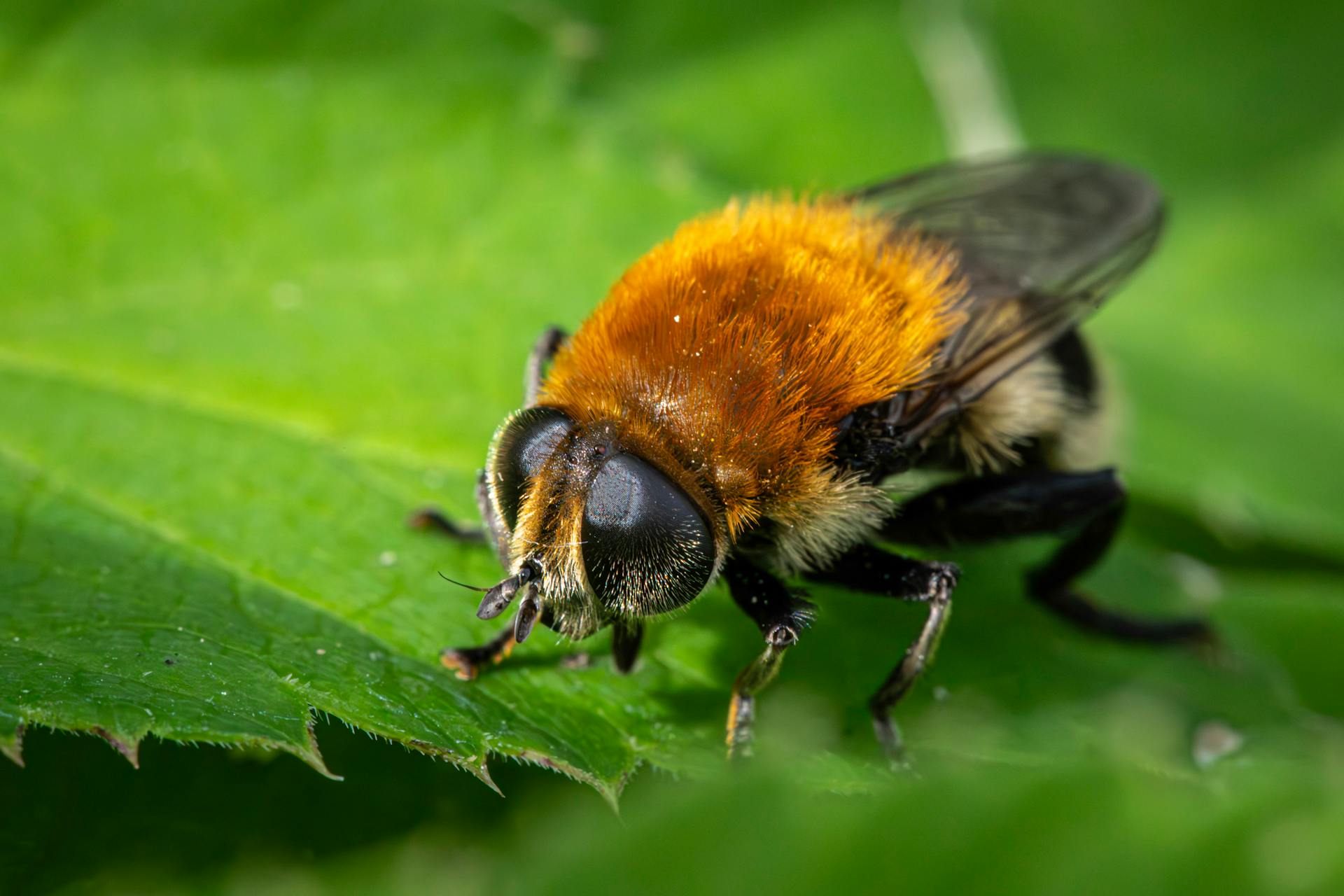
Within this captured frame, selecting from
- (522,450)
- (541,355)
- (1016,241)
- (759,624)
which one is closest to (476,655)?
(522,450)

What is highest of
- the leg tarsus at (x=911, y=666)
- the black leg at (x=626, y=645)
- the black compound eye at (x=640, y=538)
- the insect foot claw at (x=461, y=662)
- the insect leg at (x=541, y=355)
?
the insect leg at (x=541, y=355)

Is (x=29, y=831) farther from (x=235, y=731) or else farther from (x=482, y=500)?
(x=482, y=500)

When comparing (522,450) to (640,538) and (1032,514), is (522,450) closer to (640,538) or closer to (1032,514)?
(640,538)

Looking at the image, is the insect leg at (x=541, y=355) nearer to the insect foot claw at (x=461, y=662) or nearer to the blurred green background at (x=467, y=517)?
the blurred green background at (x=467, y=517)

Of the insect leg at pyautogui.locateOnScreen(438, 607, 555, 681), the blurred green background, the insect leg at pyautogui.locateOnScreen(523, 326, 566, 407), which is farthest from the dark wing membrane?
the insect leg at pyautogui.locateOnScreen(438, 607, 555, 681)

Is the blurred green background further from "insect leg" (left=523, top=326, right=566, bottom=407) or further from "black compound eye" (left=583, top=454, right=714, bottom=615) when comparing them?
"insect leg" (left=523, top=326, right=566, bottom=407)

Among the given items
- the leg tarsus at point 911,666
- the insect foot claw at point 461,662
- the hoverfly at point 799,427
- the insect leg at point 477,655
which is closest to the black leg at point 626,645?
the hoverfly at point 799,427
